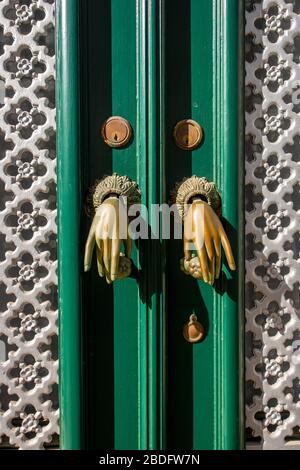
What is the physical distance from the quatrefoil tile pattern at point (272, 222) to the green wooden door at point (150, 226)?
0.17ft

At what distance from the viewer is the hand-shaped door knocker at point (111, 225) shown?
0.69 metres

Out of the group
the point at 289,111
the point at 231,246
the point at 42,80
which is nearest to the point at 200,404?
the point at 231,246

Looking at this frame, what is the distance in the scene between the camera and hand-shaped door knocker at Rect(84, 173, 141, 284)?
0.69 m

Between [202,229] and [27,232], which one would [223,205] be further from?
[27,232]

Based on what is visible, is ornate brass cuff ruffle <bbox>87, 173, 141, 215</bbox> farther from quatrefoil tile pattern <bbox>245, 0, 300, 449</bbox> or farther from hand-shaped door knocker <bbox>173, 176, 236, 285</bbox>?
quatrefoil tile pattern <bbox>245, 0, 300, 449</bbox>

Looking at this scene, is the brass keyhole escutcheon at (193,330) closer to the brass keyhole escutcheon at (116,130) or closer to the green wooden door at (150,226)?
the green wooden door at (150,226)

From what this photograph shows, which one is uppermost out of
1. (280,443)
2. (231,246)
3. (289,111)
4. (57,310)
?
(289,111)

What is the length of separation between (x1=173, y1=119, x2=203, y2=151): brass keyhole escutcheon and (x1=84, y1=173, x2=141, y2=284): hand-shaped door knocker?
0.13 m

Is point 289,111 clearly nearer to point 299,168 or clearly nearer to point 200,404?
point 299,168

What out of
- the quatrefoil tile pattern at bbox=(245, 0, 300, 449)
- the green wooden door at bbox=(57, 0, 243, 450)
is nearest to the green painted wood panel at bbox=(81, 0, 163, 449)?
the green wooden door at bbox=(57, 0, 243, 450)

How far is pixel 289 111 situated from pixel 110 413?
2.51ft

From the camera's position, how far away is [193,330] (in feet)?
2.51

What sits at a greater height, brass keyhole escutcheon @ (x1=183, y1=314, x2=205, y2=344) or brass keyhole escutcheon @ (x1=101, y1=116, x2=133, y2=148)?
brass keyhole escutcheon @ (x1=101, y1=116, x2=133, y2=148)

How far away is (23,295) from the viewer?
78 cm
